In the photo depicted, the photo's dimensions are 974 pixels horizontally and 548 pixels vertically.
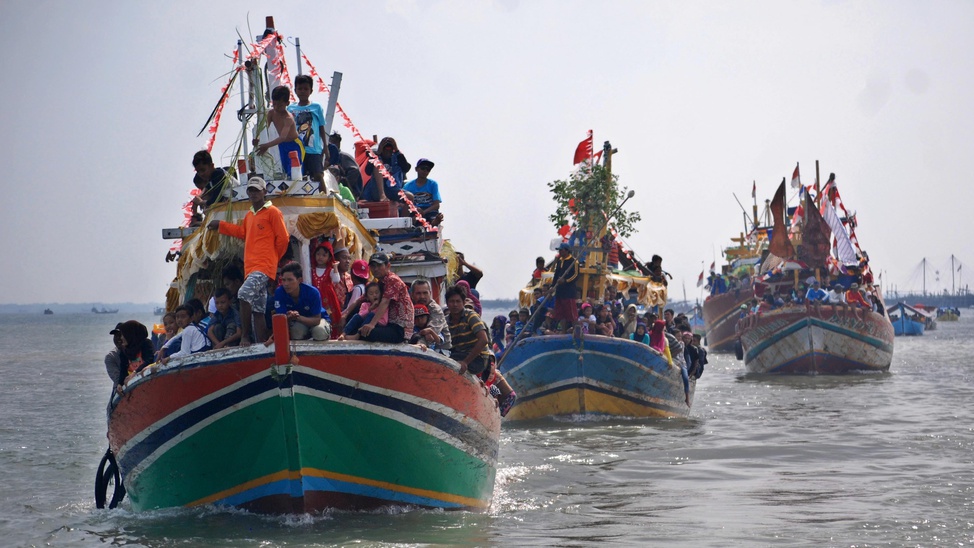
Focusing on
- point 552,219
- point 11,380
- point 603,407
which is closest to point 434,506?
point 603,407

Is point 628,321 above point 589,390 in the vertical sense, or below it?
above

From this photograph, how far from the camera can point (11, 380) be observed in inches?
1634

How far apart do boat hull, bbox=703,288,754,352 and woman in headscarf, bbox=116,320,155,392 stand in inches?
1775

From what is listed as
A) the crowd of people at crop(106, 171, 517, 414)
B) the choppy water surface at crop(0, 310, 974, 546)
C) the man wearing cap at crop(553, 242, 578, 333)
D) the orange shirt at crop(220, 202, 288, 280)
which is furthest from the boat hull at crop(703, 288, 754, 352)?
the orange shirt at crop(220, 202, 288, 280)

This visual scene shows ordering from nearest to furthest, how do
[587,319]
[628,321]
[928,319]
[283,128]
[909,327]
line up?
[283,128] < [587,319] < [628,321] < [909,327] < [928,319]

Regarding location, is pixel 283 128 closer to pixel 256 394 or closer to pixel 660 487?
pixel 256 394

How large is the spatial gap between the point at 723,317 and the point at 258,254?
50994 millimetres

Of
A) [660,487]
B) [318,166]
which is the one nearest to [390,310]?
[318,166]

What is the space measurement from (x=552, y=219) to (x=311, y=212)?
567 inches

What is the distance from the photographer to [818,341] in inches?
1532

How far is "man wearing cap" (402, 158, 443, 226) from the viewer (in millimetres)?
15484

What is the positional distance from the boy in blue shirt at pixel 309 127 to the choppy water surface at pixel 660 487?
12.2 ft

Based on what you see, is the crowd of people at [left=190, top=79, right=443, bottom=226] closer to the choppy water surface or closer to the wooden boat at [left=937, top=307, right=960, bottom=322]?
the choppy water surface

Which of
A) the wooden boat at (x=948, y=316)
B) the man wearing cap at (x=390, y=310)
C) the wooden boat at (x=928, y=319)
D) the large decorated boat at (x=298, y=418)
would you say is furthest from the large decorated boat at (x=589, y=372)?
the wooden boat at (x=948, y=316)
